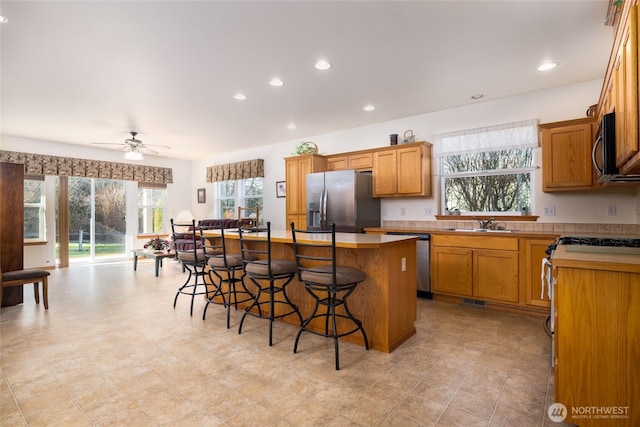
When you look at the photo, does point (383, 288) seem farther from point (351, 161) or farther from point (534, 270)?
point (351, 161)

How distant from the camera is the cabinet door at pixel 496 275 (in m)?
3.53

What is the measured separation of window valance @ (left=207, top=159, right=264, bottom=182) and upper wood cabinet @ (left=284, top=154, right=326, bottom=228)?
132cm

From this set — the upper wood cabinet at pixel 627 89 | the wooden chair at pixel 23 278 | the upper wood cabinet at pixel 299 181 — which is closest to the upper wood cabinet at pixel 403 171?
the upper wood cabinet at pixel 299 181

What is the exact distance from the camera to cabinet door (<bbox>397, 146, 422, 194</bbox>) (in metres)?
4.45

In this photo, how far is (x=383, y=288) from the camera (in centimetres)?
253

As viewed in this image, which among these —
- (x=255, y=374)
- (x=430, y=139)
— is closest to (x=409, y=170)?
(x=430, y=139)

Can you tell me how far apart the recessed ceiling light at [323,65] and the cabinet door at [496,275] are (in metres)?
2.65

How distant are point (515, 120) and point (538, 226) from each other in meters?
1.34

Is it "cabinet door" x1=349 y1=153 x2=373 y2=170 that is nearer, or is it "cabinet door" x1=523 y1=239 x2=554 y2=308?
"cabinet door" x1=523 y1=239 x2=554 y2=308

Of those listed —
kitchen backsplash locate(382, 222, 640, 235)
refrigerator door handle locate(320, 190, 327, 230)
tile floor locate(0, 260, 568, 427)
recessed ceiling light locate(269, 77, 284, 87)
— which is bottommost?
tile floor locate(0, 260, 568, 427)

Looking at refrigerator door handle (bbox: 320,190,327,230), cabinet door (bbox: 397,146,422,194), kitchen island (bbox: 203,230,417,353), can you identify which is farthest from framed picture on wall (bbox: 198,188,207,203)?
kitchen island (bbox: 203,230,417,353)

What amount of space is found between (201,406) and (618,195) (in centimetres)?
437

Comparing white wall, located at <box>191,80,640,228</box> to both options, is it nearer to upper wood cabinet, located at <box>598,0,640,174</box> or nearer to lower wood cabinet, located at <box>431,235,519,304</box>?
lower wood cabinet, located at <box>431,235,519,304</box>

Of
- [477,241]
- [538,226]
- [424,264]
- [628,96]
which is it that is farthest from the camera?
[424,264]
